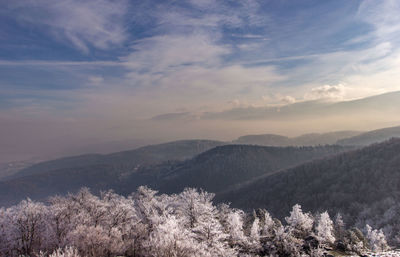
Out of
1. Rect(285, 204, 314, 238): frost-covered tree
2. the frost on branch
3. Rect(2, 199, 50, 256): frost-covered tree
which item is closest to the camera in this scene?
the frost on branch

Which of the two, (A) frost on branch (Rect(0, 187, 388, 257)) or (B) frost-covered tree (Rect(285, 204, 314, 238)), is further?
(B) frost-covered tree (Rect(285, 204, 314, 238))

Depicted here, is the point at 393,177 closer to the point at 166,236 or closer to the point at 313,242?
the point at 313,242

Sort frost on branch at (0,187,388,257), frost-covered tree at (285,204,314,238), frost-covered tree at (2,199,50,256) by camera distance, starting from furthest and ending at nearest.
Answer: frost-covered tree at (285,204,314,238) < frost-covered tree at (2,199,50,256) < frost on branch at (0,187,388,257)

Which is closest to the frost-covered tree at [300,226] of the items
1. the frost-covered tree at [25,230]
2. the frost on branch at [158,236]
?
the frost on branch at [158,236]

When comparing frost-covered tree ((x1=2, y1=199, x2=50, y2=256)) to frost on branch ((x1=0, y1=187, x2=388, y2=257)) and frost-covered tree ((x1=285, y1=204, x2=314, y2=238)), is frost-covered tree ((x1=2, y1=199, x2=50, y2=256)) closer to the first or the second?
frost on branch ((x1=0, y1=187, x2=388, y2=257))

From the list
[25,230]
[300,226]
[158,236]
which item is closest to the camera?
[158,236]

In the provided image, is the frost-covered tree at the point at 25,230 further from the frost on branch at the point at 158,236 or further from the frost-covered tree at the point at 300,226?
the frost-covered tree at the point at 300,226

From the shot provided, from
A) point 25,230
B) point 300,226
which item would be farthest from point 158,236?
point 300,226

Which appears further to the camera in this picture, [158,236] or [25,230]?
[25,230]

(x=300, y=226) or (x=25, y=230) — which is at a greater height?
(x=25, y=230)

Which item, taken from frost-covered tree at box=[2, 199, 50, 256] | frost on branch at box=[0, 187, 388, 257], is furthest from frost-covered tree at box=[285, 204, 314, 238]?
frost-covered tree at box=[2, 199, 50, 256]

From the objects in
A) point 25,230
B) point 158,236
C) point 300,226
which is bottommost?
point 300,226

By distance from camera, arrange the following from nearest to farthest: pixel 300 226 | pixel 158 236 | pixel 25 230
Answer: pixel 158 236 → pixel 25 230 → pixel 300 226

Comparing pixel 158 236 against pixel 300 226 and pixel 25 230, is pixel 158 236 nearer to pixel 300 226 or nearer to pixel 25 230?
pixel 25 230
